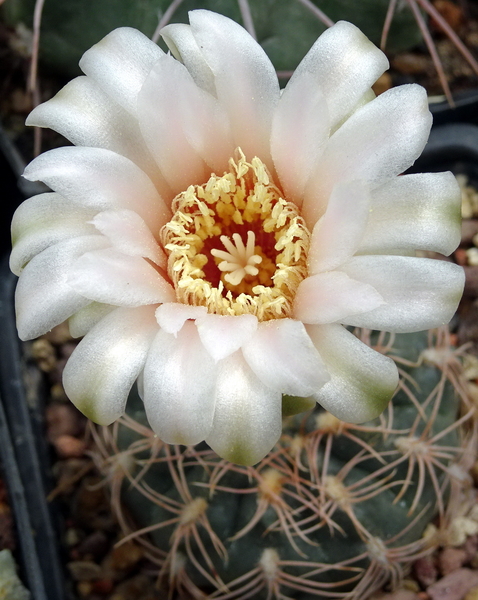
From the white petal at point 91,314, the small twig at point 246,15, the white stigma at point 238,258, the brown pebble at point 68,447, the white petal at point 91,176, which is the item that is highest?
the small twig at point 246,15

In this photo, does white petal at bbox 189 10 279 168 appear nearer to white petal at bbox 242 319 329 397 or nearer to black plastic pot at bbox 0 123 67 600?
white petal at bbox 242 319 329 397

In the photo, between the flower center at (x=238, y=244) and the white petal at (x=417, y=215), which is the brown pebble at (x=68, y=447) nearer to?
the flower center at (x=238, y=244)

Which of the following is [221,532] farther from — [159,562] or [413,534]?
[413,534]

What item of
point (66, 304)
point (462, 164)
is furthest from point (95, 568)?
point (462, 164)

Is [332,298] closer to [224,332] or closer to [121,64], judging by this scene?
[224,332]

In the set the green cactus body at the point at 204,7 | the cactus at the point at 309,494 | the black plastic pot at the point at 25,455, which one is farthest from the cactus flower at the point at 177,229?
the black plastic pot at the point at 25,455
